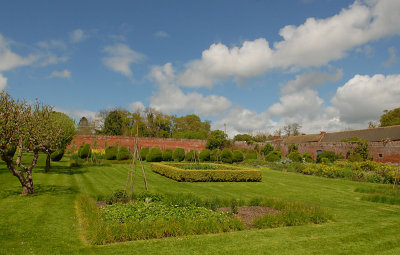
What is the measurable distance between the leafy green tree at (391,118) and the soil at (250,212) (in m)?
35.6

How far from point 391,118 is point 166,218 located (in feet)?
132

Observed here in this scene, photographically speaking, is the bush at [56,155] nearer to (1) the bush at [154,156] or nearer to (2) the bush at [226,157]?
(1) the bush at [154,156]

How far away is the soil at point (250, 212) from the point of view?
6.34 metres

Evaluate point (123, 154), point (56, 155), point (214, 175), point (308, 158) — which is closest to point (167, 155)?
point (123, 154)

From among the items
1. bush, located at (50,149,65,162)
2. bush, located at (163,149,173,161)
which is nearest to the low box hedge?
bush, located at (50,149,65,162)

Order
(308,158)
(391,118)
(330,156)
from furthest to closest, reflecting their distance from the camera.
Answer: (391,118)
(308,158)
(330,156)

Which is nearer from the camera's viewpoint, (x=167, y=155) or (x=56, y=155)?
(x=56, y=155)

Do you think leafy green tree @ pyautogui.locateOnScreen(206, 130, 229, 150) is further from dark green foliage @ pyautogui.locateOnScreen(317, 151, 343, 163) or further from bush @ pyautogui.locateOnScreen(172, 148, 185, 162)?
dark green foliage @ pyautogui.locateOnScreen(317, 151, 343, 163)

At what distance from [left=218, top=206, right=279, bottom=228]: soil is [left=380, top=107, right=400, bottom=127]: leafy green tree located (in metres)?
35.6

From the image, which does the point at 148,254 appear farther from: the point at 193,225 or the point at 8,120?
the point at 8,120

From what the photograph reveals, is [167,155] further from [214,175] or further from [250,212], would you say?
[250,212]

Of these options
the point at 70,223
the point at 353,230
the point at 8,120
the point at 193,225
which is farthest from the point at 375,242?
the point at 8,120

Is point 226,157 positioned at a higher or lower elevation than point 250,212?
higher

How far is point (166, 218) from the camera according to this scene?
18.9ft
